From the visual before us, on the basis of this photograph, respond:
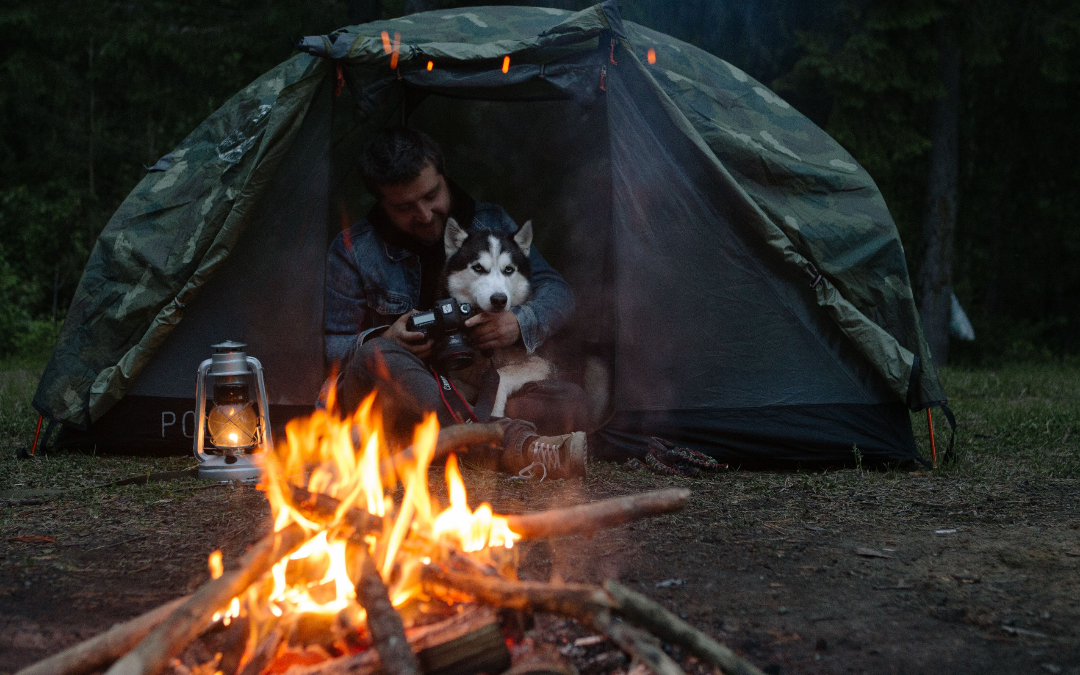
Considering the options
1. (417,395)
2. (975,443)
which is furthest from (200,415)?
(975,443)

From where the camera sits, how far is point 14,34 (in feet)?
39.9

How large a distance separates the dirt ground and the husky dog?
715mm

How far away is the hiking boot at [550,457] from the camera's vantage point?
10.9 feet

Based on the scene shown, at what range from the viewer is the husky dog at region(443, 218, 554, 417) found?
13.1ft

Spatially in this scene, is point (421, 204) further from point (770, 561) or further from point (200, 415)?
point (770, 561)

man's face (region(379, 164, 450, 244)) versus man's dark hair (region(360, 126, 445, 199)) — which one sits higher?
man's dark hair (region(360, 126, 445, 199))

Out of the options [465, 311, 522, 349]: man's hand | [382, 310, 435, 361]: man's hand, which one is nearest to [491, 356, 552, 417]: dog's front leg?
[465, 311, 522, 349]: man's hand

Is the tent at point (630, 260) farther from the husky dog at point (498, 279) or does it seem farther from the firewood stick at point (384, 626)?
the firewood stick at point (384, 626)

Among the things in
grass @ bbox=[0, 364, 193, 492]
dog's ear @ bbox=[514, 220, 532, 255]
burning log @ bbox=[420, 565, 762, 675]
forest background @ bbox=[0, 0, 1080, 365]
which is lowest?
grass @ bbox=[0, 364, 193, 492]

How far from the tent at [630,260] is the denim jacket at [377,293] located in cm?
10

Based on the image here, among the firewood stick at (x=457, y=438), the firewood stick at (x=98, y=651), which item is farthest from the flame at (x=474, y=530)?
the firewood stick at (x=98, y=651)

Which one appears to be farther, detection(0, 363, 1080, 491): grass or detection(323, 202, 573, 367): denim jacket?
detection(323, 202, 573, 367): denim jacket

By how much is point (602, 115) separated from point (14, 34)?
11.5m

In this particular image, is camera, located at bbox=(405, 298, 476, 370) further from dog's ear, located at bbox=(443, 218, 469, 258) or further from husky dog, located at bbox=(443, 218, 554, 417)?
dog's ear, located at bbox=(443, 218, 469, 258)
